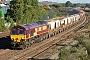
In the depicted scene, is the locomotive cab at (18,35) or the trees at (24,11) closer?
the locomotive cab at (18,35)

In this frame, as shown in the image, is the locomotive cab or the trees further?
the trees

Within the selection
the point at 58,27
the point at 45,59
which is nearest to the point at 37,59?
the point at 45,59

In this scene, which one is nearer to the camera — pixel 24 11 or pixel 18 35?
pixel 18 35

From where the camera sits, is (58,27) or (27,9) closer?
(58,27)

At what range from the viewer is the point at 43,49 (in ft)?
113

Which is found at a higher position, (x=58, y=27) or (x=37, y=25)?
(x=37, y=25)

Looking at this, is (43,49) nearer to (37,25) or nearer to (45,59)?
(37,25)

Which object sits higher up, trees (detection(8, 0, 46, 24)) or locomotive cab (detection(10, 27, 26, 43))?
locomotive cab (detection(10, 27, 26, 43))

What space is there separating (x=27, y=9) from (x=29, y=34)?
3427 cm

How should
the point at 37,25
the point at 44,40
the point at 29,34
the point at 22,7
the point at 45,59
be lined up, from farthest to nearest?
the point at 22,7 → the point at 44,40 → the point at 37,25 → the point at 29,34 → the point at 45,59

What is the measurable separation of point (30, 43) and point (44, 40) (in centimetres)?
777

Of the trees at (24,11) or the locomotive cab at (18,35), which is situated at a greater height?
the locomotive cab at (18,35)

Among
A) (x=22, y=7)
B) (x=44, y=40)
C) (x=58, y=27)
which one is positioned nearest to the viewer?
(x=44, y=40)

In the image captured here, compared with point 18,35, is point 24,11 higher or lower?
lower
